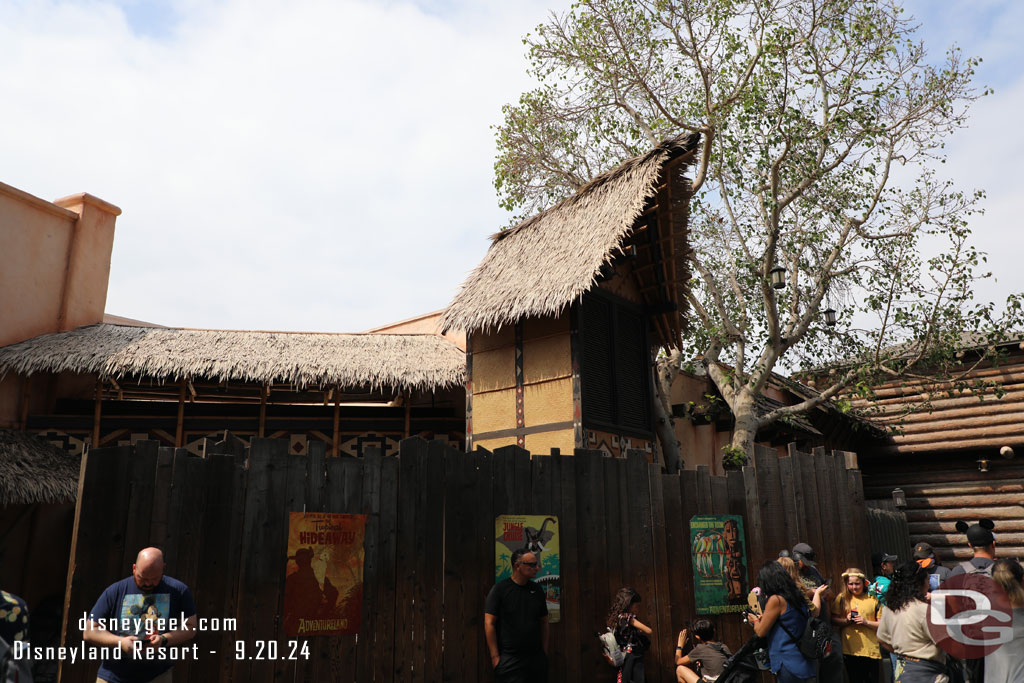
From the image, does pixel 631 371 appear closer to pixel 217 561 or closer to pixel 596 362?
pixel 596 362

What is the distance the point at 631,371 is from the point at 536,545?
5.50 m

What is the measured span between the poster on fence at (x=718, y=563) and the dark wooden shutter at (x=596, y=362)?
2747 millimetres

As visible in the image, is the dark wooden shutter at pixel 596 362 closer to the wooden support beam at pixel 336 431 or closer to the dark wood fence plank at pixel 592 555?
the dark wood fence plank at pixel 592 555

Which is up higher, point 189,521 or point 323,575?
point 189,521

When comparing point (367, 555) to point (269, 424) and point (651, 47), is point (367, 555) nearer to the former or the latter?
point (269, 424)

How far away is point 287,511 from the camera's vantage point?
512 centimetres

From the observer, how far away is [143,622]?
13.7 ft

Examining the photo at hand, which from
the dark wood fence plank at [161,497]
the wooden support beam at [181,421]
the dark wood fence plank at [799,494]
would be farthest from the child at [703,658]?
the wooden support beam at [181,421]

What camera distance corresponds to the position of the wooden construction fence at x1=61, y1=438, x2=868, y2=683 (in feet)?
15.3

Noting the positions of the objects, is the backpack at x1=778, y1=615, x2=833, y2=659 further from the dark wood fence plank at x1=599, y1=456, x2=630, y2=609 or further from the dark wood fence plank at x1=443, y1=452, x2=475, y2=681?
the dark wood fence plank at x1=443, y1=452, x2=475, y2=681

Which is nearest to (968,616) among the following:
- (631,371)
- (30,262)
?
(631,371)

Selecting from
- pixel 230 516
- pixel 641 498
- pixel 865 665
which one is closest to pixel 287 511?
pixel 230 516

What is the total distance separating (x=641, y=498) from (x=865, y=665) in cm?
252

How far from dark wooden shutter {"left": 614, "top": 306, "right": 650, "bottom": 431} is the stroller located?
5296mm
